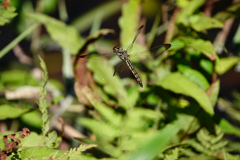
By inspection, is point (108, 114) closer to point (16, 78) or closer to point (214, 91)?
point (214, 91)

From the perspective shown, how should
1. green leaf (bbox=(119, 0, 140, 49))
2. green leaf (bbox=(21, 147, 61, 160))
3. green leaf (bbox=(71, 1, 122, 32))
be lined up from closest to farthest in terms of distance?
green leaf (bbox=(21, 147, 61, 160))
green leaf (bbox=(119, 0, 140, 49))
green leaf (bbox=(71, 1, 122, 32))

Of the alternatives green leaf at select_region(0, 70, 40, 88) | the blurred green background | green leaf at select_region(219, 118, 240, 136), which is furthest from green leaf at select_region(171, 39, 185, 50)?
green leaf at select_region(0, 70, 40, 88)

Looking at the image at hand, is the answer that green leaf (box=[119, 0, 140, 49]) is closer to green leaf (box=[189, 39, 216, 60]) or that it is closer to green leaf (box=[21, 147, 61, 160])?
green leaf (box=[189, 39, 216, 60])

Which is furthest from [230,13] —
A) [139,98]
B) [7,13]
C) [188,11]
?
[7,13]

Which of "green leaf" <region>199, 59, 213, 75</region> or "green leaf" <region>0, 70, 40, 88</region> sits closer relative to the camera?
"green leaf" <region>199, 59, 213, 75</region>

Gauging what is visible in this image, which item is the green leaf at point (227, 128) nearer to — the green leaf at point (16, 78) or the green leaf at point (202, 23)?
the green leaf at point (202, 23)

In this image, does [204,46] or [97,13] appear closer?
[204,46]
